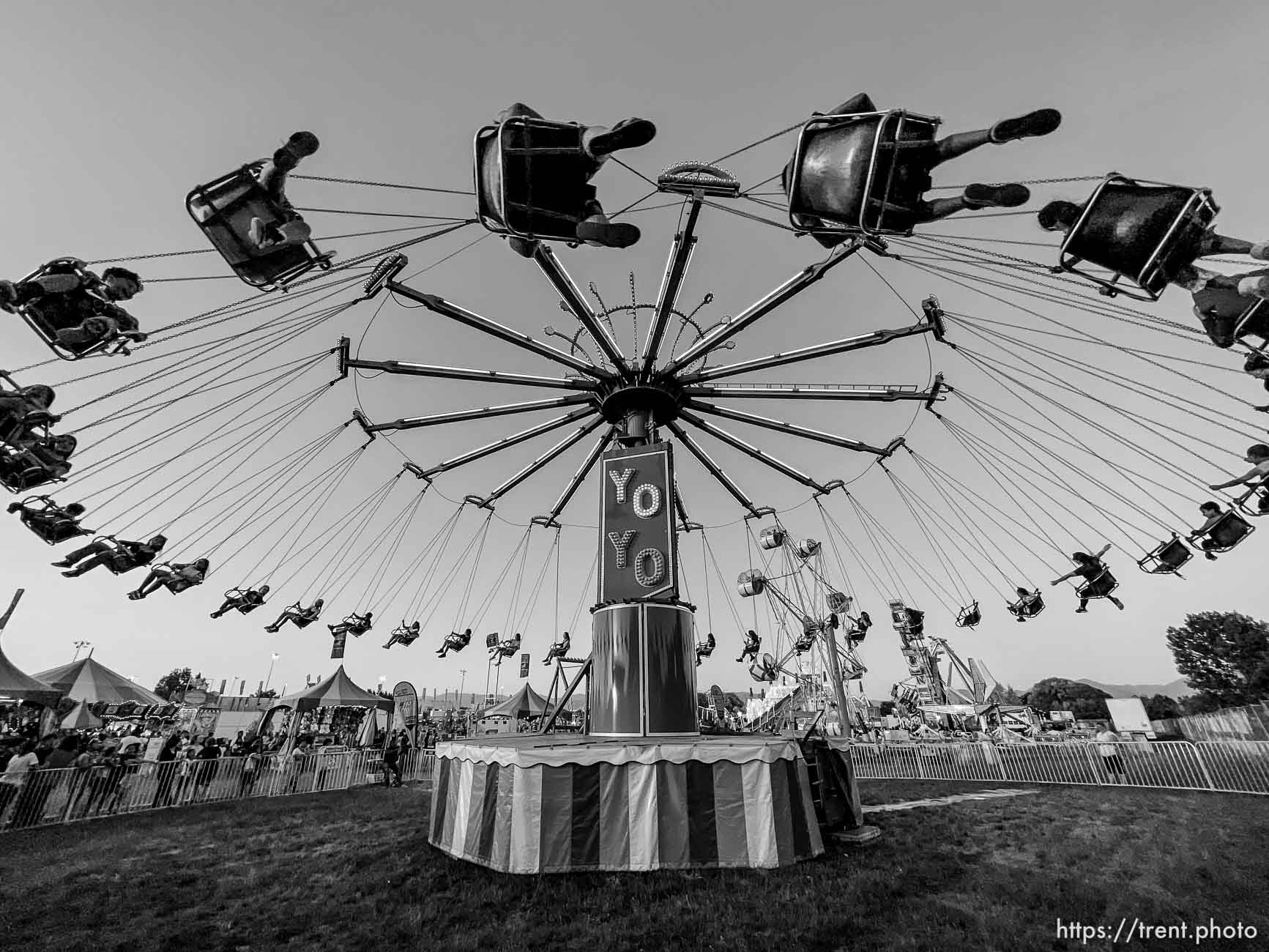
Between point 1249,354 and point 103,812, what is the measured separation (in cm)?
2429

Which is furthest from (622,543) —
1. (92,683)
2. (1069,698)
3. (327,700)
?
(1069,698)

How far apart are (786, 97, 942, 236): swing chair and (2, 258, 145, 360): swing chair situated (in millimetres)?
8520

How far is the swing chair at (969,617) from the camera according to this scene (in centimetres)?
1753

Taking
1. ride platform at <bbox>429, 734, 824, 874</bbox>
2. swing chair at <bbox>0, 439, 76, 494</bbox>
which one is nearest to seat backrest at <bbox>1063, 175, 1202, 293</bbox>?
ride platform at <bbox>429, 734, 824, 874</bbox>

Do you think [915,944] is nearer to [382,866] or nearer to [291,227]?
[382,866]

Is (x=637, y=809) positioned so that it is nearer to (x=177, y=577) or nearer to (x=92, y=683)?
(x=177, y=577)

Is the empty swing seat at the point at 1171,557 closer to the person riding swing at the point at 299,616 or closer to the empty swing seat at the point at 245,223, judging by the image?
the empty swing seat at the point at 245,223

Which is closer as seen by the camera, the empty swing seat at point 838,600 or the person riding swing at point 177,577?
the person riding swing at point 177,577

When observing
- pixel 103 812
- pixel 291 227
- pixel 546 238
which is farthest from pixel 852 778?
pixel 103 812

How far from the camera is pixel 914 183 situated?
5668 millimetres

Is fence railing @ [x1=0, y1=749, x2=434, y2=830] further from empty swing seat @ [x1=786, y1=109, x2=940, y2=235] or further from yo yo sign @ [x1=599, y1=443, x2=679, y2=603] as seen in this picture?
empty swing seat @ [x1=786, y1=109, x2=940, y2=235]

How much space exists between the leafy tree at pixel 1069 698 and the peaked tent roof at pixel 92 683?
93.9 m

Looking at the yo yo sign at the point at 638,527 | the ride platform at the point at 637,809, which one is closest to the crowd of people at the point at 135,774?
the ride platform at the point at 637,809

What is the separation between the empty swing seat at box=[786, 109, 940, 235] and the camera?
5.49 meters
